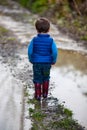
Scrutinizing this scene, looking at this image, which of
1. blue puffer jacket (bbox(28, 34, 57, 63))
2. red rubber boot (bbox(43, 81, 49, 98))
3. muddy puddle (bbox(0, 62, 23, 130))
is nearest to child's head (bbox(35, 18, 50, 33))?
blue puffer jacket (bbox(28, 34, 57, 63))

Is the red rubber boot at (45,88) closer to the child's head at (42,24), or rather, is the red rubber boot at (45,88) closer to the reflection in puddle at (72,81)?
the reflection in puddle at (72,81)

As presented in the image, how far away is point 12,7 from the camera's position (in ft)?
67.7

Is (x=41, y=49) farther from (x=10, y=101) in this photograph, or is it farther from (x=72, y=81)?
(x=72, y=81)

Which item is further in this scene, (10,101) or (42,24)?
(10,101)

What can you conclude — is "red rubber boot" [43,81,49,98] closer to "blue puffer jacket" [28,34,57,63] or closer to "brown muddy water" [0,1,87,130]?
"brown muddy water" [0,1,87,130]

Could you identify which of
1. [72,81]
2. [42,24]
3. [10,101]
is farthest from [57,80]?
[42,24]

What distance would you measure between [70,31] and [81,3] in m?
3.08

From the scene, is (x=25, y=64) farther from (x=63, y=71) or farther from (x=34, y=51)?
(x=34, y=51)

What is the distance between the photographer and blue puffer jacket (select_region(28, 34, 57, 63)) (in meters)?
7.11

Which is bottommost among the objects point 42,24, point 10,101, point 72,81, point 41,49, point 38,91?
point 72,81

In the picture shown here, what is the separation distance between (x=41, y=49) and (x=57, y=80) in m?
1.99

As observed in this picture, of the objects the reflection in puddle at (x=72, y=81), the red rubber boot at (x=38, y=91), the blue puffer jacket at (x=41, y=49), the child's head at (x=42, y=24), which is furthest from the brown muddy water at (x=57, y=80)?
the child's head at (x=42, y=24)

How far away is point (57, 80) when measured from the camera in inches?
355

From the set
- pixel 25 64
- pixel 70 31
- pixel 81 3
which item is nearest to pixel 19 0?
pixel 81 3
